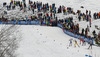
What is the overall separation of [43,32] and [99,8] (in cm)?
1888

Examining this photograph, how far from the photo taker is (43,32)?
1194 inches

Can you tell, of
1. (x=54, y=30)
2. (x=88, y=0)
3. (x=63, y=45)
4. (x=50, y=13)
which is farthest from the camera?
(x=88, y=0)

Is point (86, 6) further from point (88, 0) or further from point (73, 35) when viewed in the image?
point (73, 35)

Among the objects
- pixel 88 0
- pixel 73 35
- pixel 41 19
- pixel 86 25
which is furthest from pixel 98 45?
pixel 88 0

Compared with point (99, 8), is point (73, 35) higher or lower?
lower

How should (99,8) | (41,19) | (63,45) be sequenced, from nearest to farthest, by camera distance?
(63,45) → (41,19) → (99,8)

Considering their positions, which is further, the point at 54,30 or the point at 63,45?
the point at 54,30

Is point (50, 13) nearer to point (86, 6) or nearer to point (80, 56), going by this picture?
point (86, 6)

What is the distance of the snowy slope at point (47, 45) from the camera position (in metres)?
22.2

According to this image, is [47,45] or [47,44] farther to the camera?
[47,44]

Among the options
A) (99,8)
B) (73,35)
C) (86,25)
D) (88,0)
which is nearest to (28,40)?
(73,35)

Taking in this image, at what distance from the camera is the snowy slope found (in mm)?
22234

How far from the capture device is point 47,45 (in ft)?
81.5

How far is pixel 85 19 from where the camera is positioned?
3369 centimetres
